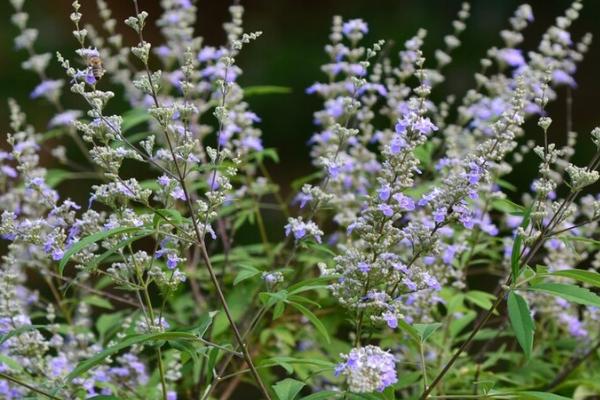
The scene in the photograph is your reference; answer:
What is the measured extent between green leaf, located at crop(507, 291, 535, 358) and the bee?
1.12 m

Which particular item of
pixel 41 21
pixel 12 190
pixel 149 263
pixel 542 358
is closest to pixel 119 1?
pixel 41 21

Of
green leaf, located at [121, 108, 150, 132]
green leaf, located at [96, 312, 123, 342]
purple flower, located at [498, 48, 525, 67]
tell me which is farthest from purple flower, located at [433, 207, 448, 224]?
purple flower, located at [498, 48, 525, 67]

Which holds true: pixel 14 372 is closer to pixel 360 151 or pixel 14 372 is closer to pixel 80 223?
pixel 80 223

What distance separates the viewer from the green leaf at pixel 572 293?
1909 millimetres

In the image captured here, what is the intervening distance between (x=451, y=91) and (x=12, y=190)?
5501mm

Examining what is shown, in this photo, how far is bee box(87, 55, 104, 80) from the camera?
7.21 ft

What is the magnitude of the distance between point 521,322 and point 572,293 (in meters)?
0.14

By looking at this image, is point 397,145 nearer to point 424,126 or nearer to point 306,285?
point 424,126

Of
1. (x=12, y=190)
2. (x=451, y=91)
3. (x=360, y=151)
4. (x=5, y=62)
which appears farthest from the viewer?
(x=5, y=62)

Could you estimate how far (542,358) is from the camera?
11.9ft

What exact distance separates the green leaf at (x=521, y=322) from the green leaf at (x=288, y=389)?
54cm

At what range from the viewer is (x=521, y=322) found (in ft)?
6.27

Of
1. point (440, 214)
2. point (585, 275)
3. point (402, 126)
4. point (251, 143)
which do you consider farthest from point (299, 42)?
point (585, 275)

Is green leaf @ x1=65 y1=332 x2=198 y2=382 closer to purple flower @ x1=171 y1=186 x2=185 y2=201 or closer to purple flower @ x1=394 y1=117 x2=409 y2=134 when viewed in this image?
purple flower @ x1=171 y1=186 x2=185 y2=201
